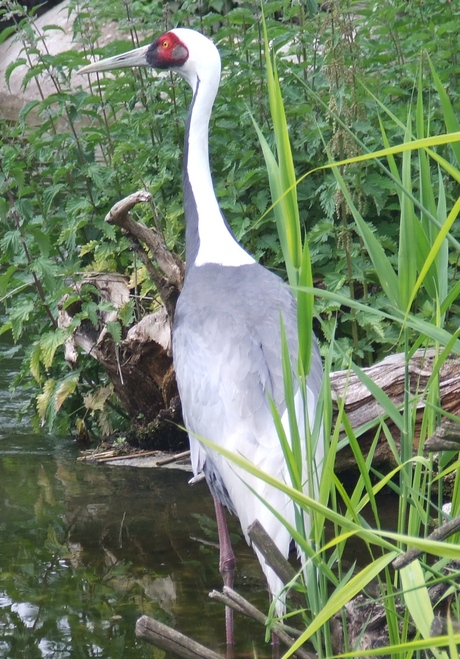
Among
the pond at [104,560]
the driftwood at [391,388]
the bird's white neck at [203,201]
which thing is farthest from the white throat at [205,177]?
the pond at [104,560]

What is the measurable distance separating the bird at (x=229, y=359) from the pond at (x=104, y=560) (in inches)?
8.3

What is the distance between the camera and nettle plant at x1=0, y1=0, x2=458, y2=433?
4262 mm

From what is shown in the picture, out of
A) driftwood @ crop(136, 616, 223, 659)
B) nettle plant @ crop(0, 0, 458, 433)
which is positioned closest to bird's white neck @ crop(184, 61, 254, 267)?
nettle plant @ crop(0, 0, 458, 433)

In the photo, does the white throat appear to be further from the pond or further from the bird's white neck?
the pond

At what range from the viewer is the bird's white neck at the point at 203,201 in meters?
3.71

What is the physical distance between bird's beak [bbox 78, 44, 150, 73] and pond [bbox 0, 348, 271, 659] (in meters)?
1.89

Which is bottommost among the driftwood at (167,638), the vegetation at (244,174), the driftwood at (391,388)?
the driftwood at (391,388)

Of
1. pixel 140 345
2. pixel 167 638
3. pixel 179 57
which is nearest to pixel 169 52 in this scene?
pixel 179 57

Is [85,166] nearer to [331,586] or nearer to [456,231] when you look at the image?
[456,231]

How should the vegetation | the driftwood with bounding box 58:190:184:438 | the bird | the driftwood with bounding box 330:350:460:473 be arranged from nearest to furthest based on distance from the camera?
→ the bird → the driftwood with bounding box 330:350:460:473 → the driftwood with bounding box 58:190:184:438 → the vegetation

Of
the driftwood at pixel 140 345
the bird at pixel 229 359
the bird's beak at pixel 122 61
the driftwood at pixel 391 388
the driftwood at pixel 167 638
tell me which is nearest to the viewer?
the driftwood at pixel 167 638

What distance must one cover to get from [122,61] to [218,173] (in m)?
0.74

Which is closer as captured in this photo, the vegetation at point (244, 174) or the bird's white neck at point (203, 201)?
the bird's white neck at point (203, 201)

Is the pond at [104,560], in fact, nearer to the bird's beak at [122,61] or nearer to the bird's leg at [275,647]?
the bird's leg at [275,647]
